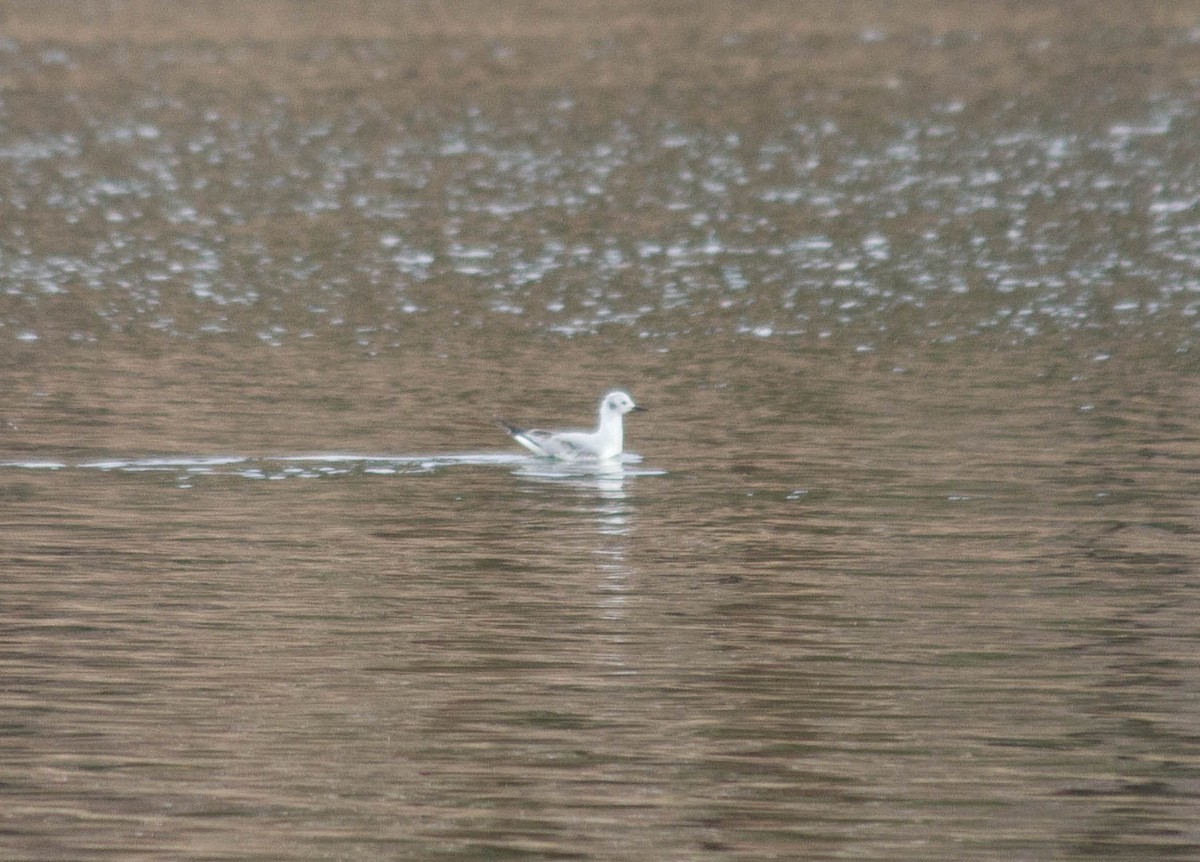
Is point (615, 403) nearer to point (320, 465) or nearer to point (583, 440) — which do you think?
point (583, 440)

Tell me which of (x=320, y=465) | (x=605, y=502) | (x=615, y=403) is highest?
(x=615, y=403)

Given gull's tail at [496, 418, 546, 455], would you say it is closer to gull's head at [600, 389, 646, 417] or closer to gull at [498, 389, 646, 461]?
gull at [498, 389, 646, 461]

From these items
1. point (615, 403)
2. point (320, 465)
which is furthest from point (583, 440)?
point (320, 465)

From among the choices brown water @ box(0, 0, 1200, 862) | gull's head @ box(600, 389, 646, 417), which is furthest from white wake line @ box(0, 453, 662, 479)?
gull's head @ box(600, 389, 646, 417)

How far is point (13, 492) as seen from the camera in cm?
1916

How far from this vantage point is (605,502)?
1958cm

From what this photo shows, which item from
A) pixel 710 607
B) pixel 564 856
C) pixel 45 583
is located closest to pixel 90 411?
pixel 45 583

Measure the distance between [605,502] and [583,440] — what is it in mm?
1782

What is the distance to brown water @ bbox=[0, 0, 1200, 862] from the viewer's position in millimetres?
11367

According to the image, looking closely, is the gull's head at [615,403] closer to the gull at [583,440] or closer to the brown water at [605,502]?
the gull at [583,440]

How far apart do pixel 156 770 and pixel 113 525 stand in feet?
21.4

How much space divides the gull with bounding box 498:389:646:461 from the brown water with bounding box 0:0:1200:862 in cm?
25

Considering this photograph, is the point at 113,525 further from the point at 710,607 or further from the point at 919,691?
the point at 919,691

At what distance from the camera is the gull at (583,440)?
69.8 ft
